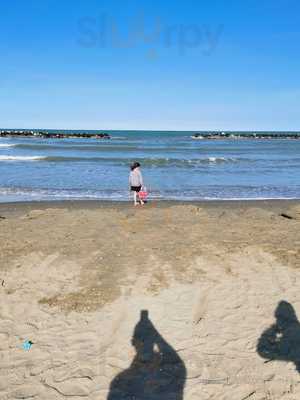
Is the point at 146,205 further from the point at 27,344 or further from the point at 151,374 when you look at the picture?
the point at 151,374

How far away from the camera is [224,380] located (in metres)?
4.42

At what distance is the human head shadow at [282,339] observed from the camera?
189 inches

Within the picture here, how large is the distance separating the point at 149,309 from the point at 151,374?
4.35 ft

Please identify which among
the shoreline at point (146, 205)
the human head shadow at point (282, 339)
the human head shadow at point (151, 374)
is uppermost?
the shoreline at point (146, 205)

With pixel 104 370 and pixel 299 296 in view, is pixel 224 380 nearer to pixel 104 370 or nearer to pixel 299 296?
pixel 104 370

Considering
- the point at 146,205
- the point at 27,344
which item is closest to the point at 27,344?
the point at 27,344

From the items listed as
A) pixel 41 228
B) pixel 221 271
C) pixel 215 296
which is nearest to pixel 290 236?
pixel 221 271

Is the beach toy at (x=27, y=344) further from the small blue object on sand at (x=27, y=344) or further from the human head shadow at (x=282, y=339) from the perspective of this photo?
the human head shadow at (x=282, y=339)

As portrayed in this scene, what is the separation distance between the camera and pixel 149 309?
19.2ft

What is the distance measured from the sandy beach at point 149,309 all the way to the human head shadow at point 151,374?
0.04 ft

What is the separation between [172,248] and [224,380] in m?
3.52

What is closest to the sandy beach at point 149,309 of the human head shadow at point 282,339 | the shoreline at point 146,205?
the human head shadow at point 282,339

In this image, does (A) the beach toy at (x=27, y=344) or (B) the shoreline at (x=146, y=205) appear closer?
(A) the beach toy at (x=27, y=344)

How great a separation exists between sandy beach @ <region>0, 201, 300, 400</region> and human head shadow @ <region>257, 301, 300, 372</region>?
12 millimetres
